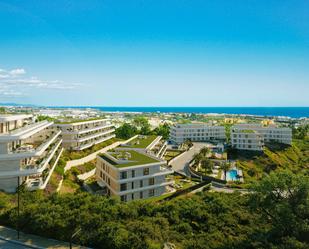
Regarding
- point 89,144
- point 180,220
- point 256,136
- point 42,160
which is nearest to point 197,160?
point 89,144

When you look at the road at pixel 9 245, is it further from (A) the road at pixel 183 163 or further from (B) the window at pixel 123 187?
(A) the road at pixel 183 163

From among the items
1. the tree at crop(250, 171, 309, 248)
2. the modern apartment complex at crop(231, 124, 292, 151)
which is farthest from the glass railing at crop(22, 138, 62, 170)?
the modern apartment complex at crop(231, 124, 292, 151)

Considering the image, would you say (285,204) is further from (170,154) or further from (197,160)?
(170,154)

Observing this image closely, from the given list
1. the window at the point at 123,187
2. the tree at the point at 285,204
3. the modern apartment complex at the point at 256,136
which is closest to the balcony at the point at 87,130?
the window at the point at 123,187

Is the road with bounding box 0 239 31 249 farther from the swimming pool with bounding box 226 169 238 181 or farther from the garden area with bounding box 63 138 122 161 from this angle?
the swimming pool with bounding box 226 169 238 181

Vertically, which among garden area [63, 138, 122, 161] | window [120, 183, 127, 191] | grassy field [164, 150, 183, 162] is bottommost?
grassy field [164, 150, 183, 162]

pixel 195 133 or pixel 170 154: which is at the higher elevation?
pixel 195 133

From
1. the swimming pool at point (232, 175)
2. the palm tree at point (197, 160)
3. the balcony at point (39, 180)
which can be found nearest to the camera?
the balcony at point (39, 180)
